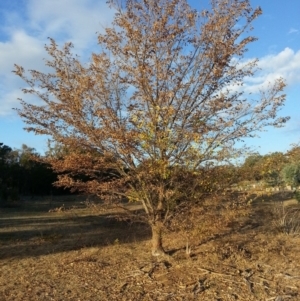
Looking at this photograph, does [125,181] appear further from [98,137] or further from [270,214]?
[270,214]

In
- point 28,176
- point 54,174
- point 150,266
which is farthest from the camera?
point 28,176

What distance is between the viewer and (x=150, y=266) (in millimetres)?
8156

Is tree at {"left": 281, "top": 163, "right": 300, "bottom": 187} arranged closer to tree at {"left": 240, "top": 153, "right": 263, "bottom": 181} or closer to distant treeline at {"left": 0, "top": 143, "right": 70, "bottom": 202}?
tree at {"left": 240, "top": 153, "right": 263, "bottom": 181}

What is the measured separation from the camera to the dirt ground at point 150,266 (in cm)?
670

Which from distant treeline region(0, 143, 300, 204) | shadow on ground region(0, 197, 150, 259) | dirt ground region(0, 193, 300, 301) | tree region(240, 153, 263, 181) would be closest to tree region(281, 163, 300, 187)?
distant treeline region(0, 143, 300, 204)

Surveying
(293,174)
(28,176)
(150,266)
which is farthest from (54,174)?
(150,266)

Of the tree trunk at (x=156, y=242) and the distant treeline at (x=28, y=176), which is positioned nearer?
the tree trunk at (x=156, y=242)

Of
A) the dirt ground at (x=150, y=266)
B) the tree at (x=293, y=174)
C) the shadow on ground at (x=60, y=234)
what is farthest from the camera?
the tree at (x=293, y=174)

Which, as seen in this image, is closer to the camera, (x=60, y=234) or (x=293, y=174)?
(x=60, y=234)

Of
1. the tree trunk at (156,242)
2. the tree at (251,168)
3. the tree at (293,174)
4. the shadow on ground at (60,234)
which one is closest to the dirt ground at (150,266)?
the shadow on ground at (60,234)

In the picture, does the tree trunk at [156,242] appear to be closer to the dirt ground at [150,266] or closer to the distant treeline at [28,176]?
the dirt ground at [150,266]

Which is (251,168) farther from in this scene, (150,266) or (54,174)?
(54,174)

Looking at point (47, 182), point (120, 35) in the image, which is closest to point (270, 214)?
point (120, 35)

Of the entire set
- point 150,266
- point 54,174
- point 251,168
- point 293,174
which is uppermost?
point 54,174
